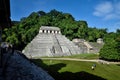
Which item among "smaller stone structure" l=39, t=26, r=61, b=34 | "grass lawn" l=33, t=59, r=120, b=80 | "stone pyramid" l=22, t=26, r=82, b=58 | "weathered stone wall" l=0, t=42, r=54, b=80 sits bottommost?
"grass lawn" l=33, t=59, r=120, b=80

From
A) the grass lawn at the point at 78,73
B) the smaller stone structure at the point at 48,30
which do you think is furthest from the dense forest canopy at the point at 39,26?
the grass lawn at the point at 78,73

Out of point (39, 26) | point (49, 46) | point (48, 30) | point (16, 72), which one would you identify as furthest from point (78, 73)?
point (39, 26)

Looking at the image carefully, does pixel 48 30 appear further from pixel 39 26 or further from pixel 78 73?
pixel 78 73

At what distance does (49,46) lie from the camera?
80562 millimetres

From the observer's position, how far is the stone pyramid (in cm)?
7630

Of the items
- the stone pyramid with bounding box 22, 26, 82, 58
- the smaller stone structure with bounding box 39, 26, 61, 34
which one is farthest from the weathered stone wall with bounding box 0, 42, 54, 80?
the smaller stone structure with bounding box 39, 26, 61, 34

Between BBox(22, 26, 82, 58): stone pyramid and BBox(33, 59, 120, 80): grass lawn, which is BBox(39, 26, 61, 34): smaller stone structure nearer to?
BBox(22, 26, 82, 58): stone pyramid

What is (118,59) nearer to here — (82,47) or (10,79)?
(82,47)

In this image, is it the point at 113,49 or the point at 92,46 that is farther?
the point at 92,46

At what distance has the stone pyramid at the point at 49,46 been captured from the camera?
76.3 meters

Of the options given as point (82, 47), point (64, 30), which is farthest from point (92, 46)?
point (64, 30)

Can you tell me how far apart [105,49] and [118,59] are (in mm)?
4863

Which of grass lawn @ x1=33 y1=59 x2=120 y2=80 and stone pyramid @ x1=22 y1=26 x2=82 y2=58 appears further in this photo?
stone pyramid @ x1=22 y1=26 x2=82 y2=58

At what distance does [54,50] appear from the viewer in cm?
7981
